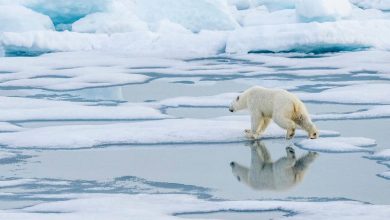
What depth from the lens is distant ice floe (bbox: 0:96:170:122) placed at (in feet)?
29.9

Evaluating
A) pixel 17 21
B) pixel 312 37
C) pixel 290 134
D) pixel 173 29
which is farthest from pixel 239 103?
pixel 173 29

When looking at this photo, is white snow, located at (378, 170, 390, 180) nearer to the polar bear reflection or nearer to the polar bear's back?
the polar bear reflection

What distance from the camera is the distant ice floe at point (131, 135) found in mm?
7602

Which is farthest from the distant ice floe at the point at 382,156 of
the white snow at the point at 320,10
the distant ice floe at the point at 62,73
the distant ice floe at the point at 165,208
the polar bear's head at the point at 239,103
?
the white snow at the point at 320,10

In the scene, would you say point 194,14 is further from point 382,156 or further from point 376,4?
point 382,156

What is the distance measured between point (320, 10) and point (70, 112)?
10986mm

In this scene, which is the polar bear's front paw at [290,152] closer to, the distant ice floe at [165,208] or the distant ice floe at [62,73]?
the distant ice floe at [165,208]

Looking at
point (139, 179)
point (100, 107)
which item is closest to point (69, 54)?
point (100, 107)

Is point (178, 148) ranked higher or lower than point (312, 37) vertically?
lower

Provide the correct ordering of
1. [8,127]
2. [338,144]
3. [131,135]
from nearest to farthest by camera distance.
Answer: [338,144] < [131,135] < [8,127]

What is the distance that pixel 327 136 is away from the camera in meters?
7.76

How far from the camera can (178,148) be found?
291 inches

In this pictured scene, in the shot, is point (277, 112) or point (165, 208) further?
point (277, 112)

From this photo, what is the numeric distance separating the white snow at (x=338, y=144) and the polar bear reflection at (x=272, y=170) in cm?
16
